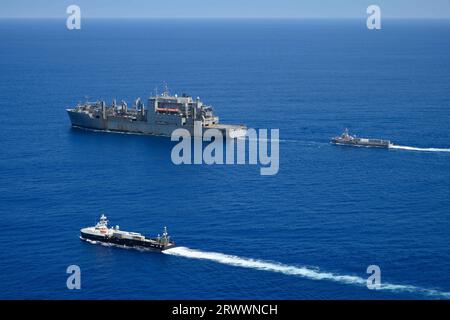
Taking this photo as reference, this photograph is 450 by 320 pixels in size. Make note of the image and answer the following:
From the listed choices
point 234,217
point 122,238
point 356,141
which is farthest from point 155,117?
point 122,238

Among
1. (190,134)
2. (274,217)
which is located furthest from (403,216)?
(190,134)

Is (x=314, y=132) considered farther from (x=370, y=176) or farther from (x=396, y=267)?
(x=396, y=267)

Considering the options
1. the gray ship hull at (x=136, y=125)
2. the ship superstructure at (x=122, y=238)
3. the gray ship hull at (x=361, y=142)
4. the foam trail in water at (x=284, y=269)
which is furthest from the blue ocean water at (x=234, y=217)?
the gray ship hull at (x=136, y=125)

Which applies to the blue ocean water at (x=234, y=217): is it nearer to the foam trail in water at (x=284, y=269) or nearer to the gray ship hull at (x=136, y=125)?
the foam trail in water at (x=284, y=269)

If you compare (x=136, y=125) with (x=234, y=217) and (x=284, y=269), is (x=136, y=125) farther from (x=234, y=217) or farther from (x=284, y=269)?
(x=284, y=269)

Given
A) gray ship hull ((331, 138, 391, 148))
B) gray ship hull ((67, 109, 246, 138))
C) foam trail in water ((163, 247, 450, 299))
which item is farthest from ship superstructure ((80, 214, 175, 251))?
gray ship hull ((67, 109, 246, 138))
